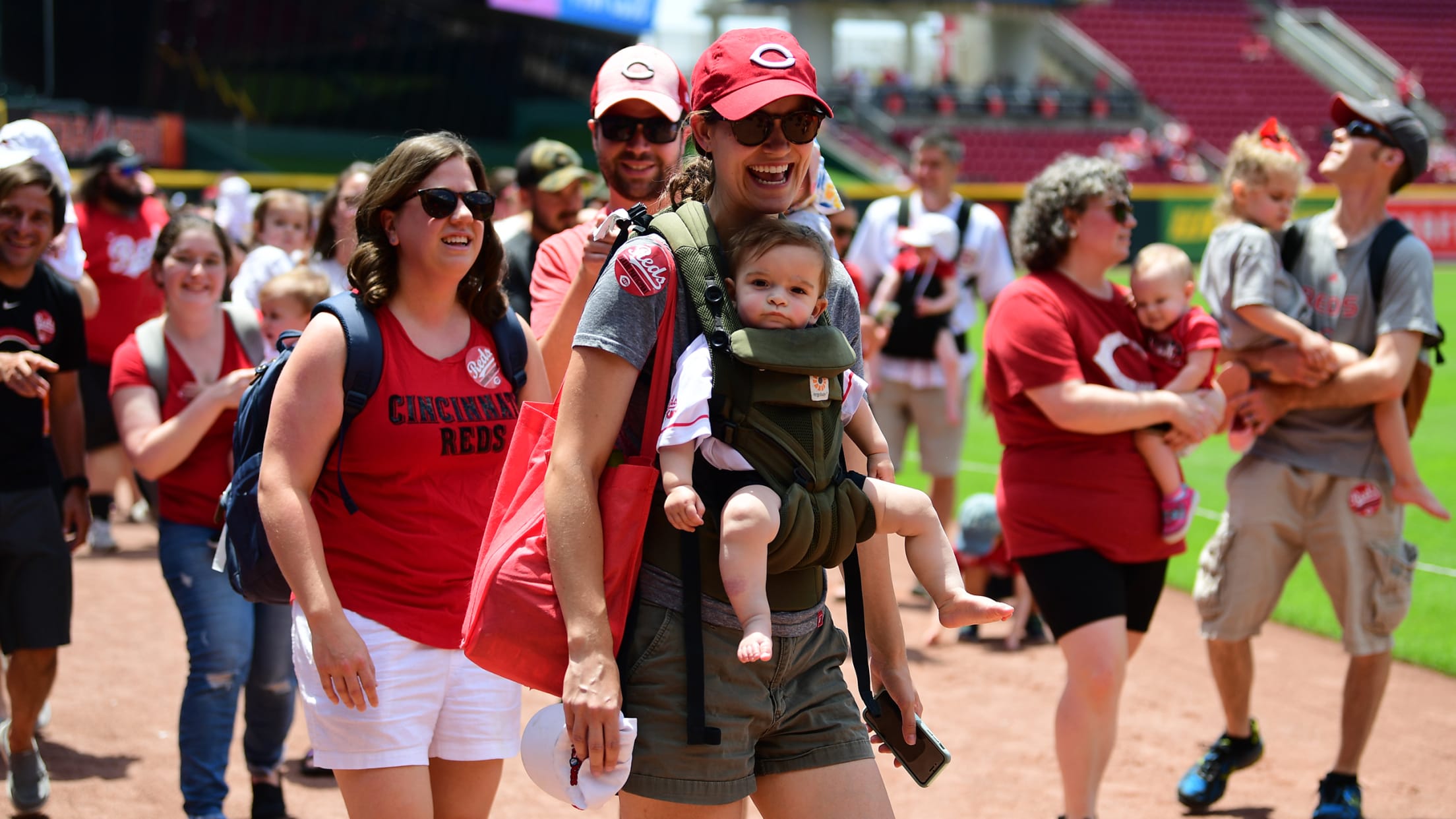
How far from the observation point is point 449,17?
34.9 m

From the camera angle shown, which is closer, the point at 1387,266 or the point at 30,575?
the point at 30,575

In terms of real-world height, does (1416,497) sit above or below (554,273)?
below

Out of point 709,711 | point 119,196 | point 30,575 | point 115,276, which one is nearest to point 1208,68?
point 119,196

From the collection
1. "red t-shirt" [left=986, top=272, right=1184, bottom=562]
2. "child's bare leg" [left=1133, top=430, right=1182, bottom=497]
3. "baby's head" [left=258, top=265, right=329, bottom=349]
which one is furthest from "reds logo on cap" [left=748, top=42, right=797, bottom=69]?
"baby's head" [left=258, top=265, right=329, bottom=349]

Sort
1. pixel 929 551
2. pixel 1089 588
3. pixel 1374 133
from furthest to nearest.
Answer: pixel 1374 133 → pixel 1089 588 → pixel 929 551

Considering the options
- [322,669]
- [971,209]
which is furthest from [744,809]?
[971,209]

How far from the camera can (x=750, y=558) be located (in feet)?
8.38

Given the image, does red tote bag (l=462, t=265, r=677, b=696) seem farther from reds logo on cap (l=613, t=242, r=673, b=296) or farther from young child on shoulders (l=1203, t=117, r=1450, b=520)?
young child on shoulders (l=1203, t=117, r=1450, b=520)

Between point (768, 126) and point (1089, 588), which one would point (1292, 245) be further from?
point (768, 126)

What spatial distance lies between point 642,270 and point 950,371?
19.0 ft

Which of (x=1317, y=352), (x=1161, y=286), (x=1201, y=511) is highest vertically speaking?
(x=1161, y=286)

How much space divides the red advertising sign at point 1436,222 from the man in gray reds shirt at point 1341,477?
3231cm

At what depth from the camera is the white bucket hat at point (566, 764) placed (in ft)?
8.29

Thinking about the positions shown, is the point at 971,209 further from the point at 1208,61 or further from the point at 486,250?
the point at 1208,61
